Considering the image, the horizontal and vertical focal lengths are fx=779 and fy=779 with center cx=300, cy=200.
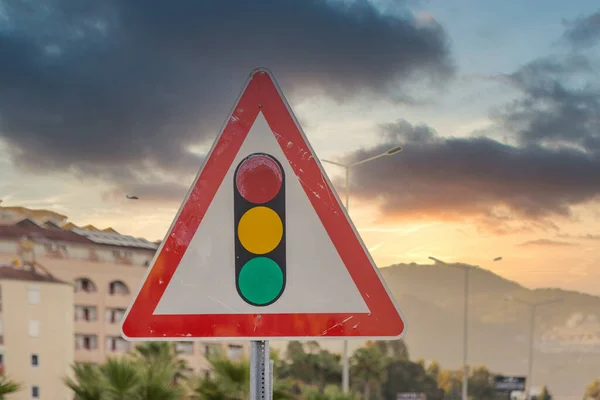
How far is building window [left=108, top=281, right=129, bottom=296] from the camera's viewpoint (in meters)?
26.2

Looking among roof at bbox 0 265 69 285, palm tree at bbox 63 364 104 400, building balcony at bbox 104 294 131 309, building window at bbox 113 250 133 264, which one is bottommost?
building balcony at bbox 104 294 131 309

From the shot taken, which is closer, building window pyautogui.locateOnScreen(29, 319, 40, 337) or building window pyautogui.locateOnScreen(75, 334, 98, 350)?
building window pyautogui.locateOnScreen(29, 319, 40, 337)

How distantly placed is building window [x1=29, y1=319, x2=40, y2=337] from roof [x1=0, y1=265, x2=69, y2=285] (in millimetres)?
1340

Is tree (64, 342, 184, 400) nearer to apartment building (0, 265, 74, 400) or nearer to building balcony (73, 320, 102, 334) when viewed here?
apartment building (0, 265, 74, 400)

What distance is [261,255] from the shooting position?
6.95ft

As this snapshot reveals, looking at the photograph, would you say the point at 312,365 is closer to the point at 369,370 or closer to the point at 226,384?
the point at 369,370

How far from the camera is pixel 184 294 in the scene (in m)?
2.21

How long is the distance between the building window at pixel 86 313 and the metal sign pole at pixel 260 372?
26.0 m

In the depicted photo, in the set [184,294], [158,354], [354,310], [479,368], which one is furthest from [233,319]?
[479,368]

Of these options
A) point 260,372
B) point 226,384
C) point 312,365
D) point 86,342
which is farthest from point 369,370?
point 260,372

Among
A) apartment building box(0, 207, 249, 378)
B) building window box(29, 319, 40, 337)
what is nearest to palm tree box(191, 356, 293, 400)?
apartment building box(0, 207, 249, 378)

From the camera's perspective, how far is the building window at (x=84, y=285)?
26219 millimetres

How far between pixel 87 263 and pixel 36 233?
1.96m

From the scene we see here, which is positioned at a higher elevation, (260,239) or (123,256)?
(260,239)
